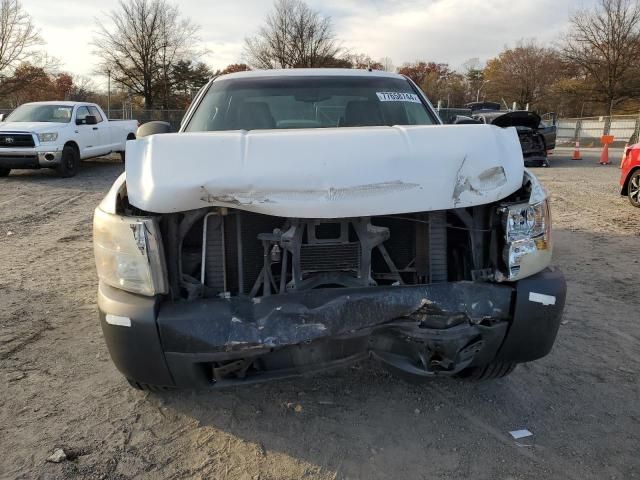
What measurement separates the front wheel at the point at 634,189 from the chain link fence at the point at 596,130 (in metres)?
21.7

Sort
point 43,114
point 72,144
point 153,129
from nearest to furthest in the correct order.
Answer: point 153,129, point 72,144, point 43,114

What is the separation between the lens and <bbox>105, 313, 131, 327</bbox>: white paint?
2350 mm

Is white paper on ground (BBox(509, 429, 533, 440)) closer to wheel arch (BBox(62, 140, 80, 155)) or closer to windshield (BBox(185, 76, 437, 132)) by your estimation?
windshield (BBox(185, 76, 437, 132))

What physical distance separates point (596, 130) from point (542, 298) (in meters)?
32.4

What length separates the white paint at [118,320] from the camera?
235 cm

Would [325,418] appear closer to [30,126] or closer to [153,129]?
[153,129]

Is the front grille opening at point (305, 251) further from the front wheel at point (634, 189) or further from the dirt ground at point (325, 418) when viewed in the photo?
the front wheel at point (634, 189)

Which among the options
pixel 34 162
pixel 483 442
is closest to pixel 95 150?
pixel 34 162

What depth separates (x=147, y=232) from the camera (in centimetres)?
234

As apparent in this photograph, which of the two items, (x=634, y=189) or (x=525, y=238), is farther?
(x=634, y=189)

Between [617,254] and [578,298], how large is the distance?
5.96 feet

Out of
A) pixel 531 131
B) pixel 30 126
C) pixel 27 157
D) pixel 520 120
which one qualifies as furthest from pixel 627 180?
pixel 30 126

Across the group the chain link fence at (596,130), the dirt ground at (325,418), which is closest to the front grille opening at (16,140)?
the dirt ground at (325,418)

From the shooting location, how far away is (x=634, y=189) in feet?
28.6
